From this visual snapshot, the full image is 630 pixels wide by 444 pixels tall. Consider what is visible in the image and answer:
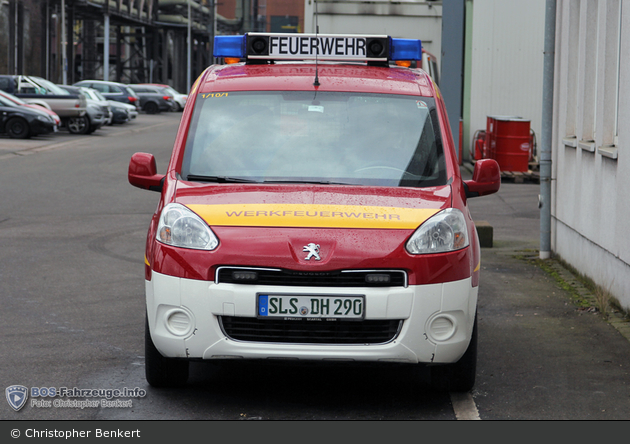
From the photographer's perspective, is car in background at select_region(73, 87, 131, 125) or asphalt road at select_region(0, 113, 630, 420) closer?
asphalt road at select_region(0, 113, 630, 420)

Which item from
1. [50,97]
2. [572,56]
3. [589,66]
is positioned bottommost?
[50,97]

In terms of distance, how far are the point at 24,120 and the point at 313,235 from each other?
2544 cm

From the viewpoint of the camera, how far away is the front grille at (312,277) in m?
4.46

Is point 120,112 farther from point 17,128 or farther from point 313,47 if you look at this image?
point 313,47

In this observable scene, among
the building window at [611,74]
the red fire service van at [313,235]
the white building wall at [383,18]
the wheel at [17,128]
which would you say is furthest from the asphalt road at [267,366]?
the wheel at [17,128]

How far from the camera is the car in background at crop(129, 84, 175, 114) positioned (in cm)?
5400

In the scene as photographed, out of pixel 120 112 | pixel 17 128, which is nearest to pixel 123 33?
pixel 120 112

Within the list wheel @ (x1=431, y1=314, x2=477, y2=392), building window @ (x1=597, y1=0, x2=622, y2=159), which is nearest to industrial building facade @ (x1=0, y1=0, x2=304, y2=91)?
building window @ (x1=597, y1=0, x2=622, y2=159)

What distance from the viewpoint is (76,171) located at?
1936 centimetres

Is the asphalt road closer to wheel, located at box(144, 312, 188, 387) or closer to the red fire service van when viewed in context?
wheel, located at box(144, 312, 188, 387)

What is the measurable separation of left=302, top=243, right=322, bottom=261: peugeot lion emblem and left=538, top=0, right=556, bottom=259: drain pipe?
6.00 meters

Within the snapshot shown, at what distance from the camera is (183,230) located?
15.3 feet

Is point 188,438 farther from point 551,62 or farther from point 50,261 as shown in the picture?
point 551,62

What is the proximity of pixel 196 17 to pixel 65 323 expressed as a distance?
271 feet
